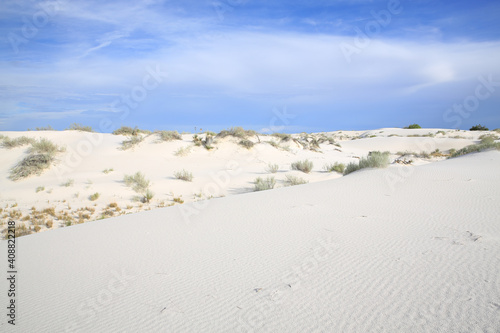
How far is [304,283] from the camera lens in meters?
2.33

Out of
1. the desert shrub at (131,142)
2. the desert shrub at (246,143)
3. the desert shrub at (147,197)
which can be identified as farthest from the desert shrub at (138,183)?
the desert shrub at (246,143)

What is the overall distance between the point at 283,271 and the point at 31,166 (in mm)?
14051

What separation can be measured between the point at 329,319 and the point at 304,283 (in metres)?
0.50

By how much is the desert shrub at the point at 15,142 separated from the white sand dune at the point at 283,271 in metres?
12.7

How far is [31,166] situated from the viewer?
12.1 m

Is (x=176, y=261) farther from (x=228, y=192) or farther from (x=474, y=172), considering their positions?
(x=474, y=172)

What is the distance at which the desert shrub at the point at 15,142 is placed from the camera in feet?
47.1

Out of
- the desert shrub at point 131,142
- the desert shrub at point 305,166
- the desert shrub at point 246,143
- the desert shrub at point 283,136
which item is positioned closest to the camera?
the desert shrub at point 305,166

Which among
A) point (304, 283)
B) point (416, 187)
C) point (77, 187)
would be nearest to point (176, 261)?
point (304, 283)

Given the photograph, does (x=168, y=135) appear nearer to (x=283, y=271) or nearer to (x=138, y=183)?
(x=138, y=183)

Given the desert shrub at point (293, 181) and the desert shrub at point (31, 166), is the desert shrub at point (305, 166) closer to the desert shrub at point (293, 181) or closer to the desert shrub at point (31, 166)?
the desert shrub at point (293, 181)

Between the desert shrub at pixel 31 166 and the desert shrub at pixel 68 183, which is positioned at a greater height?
the desert shrub at pixel 31 166

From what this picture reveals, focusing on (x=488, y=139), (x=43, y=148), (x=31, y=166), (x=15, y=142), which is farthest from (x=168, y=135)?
(x=488, y=139)

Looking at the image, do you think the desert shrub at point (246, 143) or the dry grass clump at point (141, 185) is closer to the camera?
the dry grass clump at point (141, 185)
